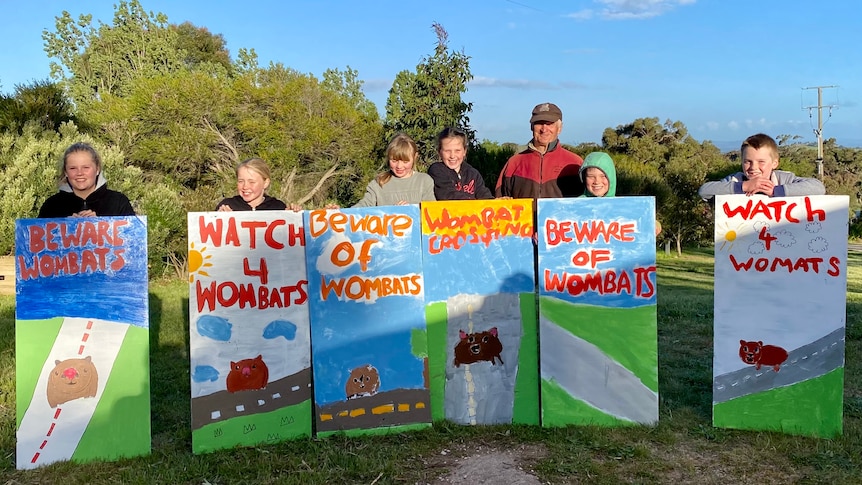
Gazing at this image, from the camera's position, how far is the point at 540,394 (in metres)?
4.18

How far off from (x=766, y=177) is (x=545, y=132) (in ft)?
4.89

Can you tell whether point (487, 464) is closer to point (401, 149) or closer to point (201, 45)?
point (401, 149)

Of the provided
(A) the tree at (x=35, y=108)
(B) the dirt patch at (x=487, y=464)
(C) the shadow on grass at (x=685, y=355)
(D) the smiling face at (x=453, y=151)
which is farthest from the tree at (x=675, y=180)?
(B) the dirt patch at (x=487, y=464)

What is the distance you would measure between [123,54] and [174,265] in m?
18.3

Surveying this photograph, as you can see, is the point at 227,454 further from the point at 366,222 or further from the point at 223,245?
the point at 366,222

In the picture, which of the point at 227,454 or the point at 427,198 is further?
the point at 427,198

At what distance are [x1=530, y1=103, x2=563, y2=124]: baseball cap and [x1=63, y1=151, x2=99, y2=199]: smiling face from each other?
298 centimetres

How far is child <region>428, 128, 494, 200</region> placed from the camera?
4.57 metres

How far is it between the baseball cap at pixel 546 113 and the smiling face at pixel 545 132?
29 mm

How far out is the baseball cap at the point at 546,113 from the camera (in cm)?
463

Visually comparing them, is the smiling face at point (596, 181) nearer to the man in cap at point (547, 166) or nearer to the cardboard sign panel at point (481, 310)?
the man in cap at point (547, 166)

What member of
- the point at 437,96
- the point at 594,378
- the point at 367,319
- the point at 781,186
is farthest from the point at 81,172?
the point at 437,96

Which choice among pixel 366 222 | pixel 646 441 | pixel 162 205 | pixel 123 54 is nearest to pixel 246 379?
pixel 366 222

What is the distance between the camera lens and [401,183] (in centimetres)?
450
